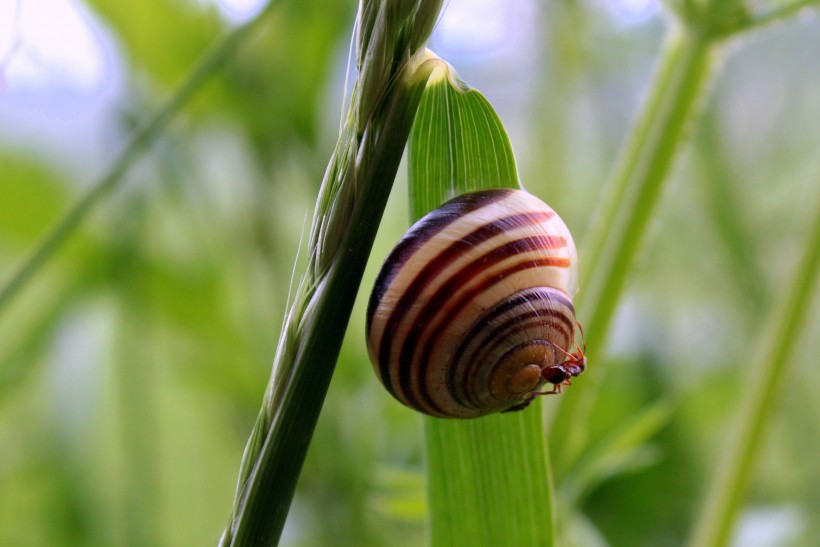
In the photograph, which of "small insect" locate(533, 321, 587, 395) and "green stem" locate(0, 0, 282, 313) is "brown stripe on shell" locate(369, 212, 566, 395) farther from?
"green stem" locate(0, 0, 282, 313)

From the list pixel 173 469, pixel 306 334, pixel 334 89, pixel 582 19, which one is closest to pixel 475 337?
pixel 306 334

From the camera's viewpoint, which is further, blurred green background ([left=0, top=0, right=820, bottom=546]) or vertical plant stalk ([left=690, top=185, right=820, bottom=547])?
blurred green background ([left=0, top=0, right=820, bottom=546])

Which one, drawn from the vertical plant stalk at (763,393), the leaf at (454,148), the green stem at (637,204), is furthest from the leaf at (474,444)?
the vertical plant stalk at (763,393)

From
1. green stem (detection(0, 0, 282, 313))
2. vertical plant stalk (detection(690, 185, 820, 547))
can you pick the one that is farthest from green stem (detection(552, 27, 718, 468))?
green stem (detection(0, 0, 282, 313))

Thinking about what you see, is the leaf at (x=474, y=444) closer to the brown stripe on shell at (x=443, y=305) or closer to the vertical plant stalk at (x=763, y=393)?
the brown stripe on shell at (x=443, y=305)

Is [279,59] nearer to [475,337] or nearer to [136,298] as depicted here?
[136,298]

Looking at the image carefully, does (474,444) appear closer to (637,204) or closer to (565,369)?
(565,369)
